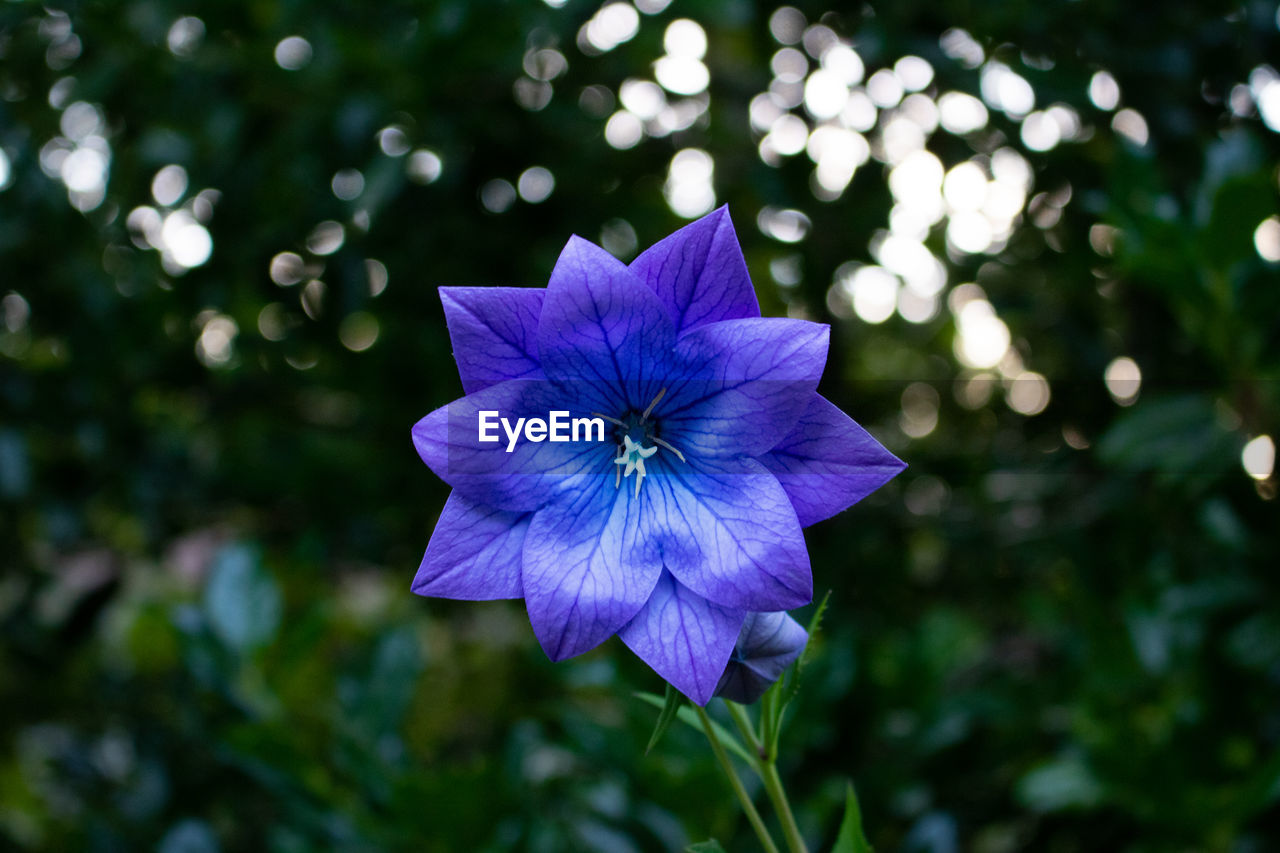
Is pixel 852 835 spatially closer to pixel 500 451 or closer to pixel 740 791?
pixel 740 791

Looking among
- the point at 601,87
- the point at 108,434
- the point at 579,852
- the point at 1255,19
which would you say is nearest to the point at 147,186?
the point at 108,434

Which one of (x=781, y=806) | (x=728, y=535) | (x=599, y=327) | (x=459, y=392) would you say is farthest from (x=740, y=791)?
(x=459, y=392)

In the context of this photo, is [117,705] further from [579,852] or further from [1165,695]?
[1165,695]

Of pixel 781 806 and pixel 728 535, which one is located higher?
pixel 728 535

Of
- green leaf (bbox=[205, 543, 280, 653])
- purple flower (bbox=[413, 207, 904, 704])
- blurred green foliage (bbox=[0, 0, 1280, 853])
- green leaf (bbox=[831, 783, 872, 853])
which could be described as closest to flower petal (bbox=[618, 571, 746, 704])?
purple flower (bbox=[413, 207, 904, 704])

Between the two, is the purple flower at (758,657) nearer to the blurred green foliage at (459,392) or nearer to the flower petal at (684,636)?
the flower petal at (684,636)

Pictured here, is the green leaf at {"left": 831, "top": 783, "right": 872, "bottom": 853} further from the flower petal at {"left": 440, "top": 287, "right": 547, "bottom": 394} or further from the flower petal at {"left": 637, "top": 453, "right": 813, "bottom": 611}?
the flower petal at {"left": 440, "top": 287, "right": 547, "bottom": 394}
